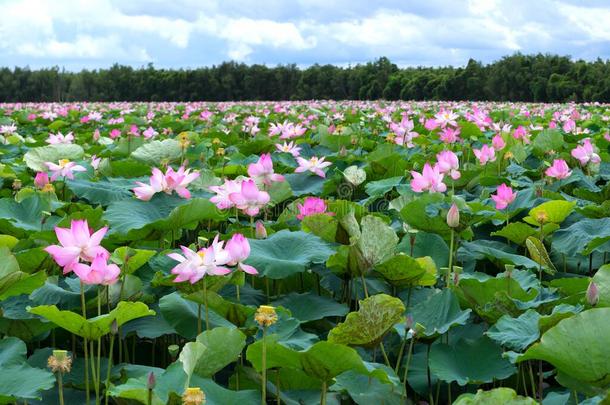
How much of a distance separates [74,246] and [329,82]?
2832 centimetres

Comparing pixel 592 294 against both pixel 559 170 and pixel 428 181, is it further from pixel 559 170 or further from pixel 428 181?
pixel 559 170

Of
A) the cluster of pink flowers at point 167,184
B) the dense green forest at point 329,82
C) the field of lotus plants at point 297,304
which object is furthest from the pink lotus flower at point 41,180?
the dense green forest at point 329,82

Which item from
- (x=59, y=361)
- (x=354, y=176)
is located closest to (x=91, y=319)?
(x=59, y=361)

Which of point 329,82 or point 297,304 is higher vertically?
point 329,82

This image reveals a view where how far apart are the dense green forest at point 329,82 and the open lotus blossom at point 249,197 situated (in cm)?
2083

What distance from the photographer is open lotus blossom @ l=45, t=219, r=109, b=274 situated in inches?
52.4

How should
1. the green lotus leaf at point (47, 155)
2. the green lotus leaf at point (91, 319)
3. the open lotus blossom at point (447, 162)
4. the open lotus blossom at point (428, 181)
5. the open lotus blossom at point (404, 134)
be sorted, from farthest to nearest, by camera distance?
the open lotus blossom at point (404, 134)
the green lotus leaf at point (47, 155)
the open lotus blossom at point (447, 162)
the open lotus blossom at point (428, 181)
the green lotus leaf at point (91, 319)

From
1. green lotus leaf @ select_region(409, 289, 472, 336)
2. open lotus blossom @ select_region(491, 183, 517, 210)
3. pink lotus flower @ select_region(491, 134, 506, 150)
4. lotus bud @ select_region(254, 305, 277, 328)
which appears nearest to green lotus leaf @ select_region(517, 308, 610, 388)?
green lotus leaf @ select_region(409, 289, 472, 336)

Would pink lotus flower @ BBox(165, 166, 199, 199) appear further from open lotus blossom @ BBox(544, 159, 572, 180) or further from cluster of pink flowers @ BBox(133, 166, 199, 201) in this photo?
open lotus blossom @ BBox(544, 159, 572, 180)

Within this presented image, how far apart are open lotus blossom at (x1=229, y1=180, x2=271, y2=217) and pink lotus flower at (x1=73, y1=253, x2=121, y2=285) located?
537 mm

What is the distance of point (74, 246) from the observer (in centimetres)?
135

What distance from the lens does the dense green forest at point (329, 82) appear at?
22.6 metres

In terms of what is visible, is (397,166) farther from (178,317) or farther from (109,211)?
(178,317)

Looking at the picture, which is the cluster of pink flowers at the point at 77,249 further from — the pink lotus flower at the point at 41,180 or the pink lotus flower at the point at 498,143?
the pink lotus flower at the point at 498,143
